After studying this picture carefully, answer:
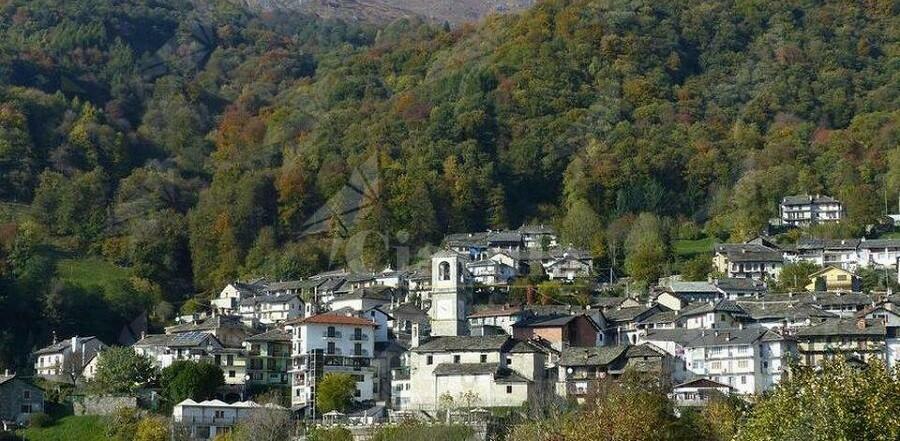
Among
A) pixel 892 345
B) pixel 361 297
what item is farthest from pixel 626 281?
pixel 892 345

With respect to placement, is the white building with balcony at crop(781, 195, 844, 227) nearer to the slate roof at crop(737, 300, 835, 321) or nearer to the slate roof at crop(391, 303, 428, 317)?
the slate roof at crop(737, 300, 835, 321)

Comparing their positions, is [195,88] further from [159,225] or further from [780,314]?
[780,314]

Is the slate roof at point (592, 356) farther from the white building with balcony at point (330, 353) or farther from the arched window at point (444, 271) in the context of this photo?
the white building with balcony at point (330, 353)

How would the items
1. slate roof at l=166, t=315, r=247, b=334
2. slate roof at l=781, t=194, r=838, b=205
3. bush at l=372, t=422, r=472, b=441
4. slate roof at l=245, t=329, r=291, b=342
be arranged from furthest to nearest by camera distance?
slate roof at l=781, t=194, r=838, b=205, slate roof at l=166, t=315, r=247, b=334, slate roof at l=245, t=329, r=291, b=342, bush at l=372, t=422, r=472, b=441

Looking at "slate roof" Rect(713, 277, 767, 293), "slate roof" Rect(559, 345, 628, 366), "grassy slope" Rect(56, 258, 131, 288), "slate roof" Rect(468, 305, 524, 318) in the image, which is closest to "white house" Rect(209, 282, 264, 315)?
"grassy slope" Rect(56, 258, 131, 288)

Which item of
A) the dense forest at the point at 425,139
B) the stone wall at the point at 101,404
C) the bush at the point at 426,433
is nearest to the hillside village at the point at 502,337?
the stone wall at the point at 101,404

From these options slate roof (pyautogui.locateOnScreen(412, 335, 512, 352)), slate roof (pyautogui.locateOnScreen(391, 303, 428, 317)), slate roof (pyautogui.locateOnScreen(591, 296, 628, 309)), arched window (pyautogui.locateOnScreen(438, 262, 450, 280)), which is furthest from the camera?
slate roof (pyautogui.locateOnScreen(591, 296, 628, 309))

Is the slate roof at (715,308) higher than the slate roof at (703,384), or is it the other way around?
the slate roof at (715,308)
